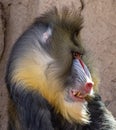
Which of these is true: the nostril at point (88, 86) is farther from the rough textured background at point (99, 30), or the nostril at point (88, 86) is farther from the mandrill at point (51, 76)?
the rough textured background at point (99, 30)

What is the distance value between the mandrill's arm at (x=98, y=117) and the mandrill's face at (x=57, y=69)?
189mm

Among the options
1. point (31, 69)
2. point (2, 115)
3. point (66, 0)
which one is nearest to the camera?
point (31, 69)

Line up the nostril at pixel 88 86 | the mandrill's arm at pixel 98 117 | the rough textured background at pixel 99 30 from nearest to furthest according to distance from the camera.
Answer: the nostril at pixel 88 86
the mandrill's arm at pixel 98 117
the rough textured background at pixel 99 30

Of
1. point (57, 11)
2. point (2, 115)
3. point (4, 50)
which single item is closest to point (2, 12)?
point (4, 50)

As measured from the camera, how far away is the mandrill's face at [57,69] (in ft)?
9.53

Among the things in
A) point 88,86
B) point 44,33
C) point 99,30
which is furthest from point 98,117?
point 99,30

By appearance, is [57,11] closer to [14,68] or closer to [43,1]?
[14,68]

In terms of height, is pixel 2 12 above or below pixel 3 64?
above

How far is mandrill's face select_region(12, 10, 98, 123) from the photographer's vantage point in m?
2.91

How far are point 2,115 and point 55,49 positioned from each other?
140 centimetres

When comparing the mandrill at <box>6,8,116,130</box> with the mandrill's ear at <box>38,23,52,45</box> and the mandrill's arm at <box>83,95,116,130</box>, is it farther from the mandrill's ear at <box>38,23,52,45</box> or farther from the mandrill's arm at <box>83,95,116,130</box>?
the mandrill's arm at <box>83,95,116,130</box>

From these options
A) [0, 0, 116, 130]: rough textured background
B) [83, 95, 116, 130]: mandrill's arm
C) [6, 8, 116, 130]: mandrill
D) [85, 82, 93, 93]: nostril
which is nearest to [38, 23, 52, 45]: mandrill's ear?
[6, 8, 116, 130]: mandrill

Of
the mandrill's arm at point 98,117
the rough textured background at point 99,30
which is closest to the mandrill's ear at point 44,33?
the mandrill's arm at point 98,117

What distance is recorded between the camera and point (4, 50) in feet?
13.7
